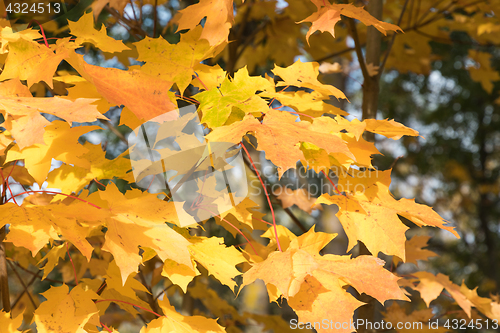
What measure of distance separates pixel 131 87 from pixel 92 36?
0.24m

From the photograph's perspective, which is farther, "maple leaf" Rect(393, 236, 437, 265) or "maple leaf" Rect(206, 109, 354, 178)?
"maple leaf" Rect(393, 236, 437, 265)

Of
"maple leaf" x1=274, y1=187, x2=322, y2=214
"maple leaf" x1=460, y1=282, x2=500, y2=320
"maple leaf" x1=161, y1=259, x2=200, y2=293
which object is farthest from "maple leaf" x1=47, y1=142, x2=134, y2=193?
"maple leaf" x1=460, y1=282, x2=500, y2=320

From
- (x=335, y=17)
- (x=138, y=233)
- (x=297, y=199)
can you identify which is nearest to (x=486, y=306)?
(x=297, y=199)

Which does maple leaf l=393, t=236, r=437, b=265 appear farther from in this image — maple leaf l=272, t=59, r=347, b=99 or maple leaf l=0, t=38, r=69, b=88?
maple leaf l=0, t=38, r=69, b=88

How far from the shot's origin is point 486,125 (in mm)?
4621

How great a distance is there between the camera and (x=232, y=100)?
0.74m

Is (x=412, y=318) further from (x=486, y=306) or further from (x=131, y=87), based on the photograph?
(x=131, y=87)

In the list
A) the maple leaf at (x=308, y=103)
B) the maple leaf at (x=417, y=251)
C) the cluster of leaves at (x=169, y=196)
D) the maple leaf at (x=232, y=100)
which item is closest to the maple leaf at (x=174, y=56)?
the cluster of leaves at (x=169, y=196)

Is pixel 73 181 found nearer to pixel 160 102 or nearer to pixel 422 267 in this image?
pixel 160 102

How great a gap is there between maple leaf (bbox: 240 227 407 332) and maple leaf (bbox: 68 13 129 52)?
565mm

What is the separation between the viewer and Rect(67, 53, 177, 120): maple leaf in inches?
25.6

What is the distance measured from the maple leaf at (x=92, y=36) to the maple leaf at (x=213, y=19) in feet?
0.48

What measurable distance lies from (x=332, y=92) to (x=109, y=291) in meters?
0.78

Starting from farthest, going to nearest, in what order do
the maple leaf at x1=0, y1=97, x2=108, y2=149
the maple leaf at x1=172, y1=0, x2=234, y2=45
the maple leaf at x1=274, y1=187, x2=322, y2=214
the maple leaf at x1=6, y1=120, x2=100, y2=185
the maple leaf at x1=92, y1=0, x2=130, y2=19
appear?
the maple leaf at x1=274, y1=187, x2=322, y2=214 < the maple leaf at x1=92, y1=0, x2=130, y2=19 < the maple leaf at x1=172, y1=0, x2=234, y2=45 < the maple leaf at x1=6, y1=120, x2=100, y2=185 < the maple leaf at x1=0, y1=97, x2=108, y2=149
